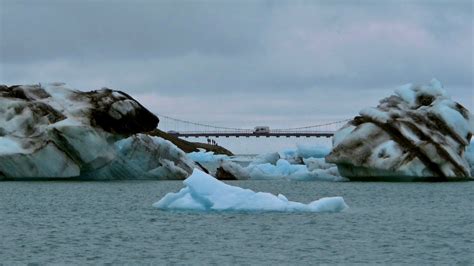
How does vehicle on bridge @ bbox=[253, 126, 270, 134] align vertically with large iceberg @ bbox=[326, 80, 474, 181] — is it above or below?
above

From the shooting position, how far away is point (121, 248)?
32.3m

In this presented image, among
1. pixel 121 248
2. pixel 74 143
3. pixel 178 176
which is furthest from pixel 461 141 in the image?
pixel 121 248

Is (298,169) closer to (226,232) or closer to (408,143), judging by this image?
(408,143)

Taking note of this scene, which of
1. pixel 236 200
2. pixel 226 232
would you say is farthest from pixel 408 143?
pixel 226 232

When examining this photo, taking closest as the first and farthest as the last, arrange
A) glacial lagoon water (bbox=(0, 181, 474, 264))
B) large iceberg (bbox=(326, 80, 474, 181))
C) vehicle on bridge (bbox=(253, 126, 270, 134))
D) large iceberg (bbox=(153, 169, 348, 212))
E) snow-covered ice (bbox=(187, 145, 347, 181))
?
glacial lagoon water (bbox=(0, 181, 474, 264)), large iceberg (bbox=(153, 169, 348, 212)), large iceberg (bbox=(326, 80, 474, 181)), snow-covered ice (bbox=(187, 145, 347, 181)), vehicle on bridge (bbox=(253, 126, 270, 134))

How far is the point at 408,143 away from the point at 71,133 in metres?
21.3

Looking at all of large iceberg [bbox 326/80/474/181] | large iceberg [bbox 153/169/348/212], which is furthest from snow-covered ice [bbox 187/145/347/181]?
large iceberg [bbox 153/169/348/212]

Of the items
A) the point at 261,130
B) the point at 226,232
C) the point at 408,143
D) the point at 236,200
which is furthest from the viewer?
the point at 261,130

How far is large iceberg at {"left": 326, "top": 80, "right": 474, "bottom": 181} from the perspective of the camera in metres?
63.2

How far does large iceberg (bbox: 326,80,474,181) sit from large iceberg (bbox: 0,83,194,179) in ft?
43.0

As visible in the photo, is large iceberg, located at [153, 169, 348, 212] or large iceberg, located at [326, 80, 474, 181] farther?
large iceberg, located at [326, 80, 474, 181]

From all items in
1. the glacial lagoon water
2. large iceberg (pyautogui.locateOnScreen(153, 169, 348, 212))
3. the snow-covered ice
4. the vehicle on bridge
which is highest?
the vehicle on bridge

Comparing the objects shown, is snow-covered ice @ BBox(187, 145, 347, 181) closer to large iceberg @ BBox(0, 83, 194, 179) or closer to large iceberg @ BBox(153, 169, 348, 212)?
large iceberg @ BBox(0, 83, 194, 179)

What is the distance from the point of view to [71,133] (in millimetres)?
59938
